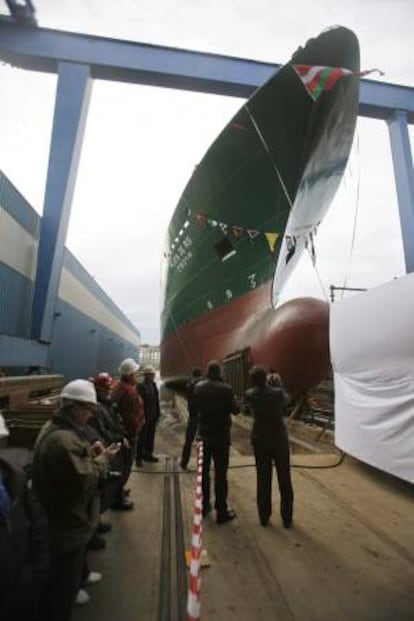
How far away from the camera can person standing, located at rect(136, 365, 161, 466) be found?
535 cm

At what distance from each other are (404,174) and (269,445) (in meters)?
13.6

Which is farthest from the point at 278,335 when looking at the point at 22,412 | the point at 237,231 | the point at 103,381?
the point at 22,412

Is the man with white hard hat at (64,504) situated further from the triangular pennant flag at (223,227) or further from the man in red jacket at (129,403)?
the triangular pennant flag at (223,227)

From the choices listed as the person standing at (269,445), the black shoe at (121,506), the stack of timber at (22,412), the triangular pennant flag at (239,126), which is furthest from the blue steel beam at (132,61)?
the black shoe at (121,506)

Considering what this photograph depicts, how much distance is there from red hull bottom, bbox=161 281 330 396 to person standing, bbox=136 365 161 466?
2950 millimetres

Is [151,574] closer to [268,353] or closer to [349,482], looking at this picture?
[349,482]

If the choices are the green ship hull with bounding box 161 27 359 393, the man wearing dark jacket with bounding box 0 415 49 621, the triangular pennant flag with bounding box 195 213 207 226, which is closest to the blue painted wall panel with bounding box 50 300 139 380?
the green ship hull with bounding box 161 27 359 393

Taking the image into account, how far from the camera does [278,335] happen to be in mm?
7508

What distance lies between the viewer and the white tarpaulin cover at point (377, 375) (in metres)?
3.48

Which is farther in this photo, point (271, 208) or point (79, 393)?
point (271, 208)

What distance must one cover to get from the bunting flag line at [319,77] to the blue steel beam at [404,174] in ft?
22.8

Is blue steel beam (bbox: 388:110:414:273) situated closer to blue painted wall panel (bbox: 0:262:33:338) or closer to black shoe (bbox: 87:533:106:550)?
blue painted wall panel (bbox: 0:262:33:338)

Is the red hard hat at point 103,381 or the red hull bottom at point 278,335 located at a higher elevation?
the red hull bottom at point 278,335

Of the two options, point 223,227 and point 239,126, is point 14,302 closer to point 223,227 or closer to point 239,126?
point 223,227
